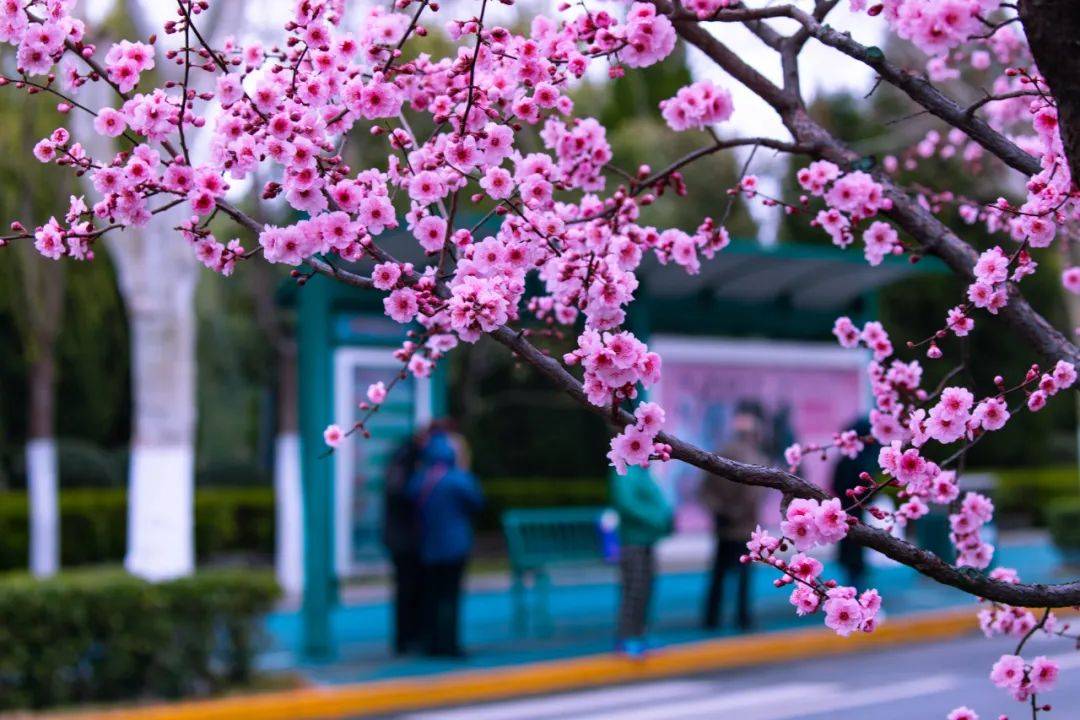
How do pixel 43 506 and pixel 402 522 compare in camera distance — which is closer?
pixel 402 522

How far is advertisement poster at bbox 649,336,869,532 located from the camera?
12555 millimetres

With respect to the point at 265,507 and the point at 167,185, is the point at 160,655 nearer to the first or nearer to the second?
the point at 167,185

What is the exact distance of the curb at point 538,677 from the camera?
811 centimetres

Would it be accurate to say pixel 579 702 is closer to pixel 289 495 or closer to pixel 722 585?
pixel 722 585

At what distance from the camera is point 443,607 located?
980cm

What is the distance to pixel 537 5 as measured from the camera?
21516 mm

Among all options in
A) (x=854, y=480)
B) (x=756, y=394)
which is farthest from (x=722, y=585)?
(x=756, y=394)

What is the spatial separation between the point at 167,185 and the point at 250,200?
16921 millimetres

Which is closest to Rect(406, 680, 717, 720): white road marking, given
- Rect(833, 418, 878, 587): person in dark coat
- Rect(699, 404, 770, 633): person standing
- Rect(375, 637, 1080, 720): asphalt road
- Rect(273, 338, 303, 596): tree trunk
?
Rect(375, 637, 1080, 720): asphalt road

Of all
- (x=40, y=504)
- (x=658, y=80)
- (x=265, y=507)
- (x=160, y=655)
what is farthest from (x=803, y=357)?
(x=658, y=80)

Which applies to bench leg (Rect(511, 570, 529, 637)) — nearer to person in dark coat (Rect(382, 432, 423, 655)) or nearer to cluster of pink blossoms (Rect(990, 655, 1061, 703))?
person in dark coat (Rect(382, 432, 423, 655))

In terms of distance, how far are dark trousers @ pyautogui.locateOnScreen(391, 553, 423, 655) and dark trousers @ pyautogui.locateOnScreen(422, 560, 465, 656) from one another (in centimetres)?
20

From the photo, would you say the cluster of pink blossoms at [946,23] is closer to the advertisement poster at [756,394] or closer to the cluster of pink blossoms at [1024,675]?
the cluster of pink blossoms at [1024,675]

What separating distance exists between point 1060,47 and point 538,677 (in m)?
7.76
